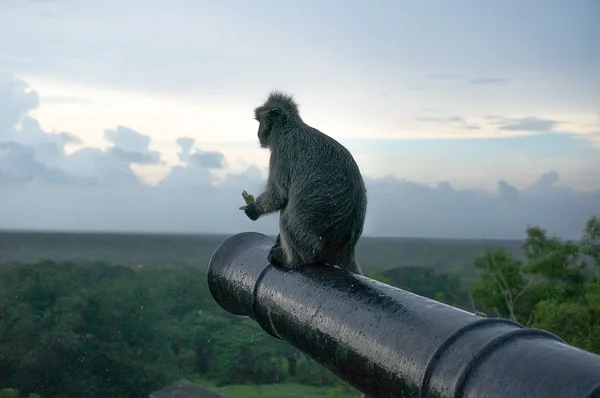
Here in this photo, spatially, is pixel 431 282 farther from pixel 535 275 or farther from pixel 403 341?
pixel 403 341

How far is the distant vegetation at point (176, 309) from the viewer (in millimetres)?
12094

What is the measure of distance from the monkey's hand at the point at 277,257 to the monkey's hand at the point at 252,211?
0.62 meters

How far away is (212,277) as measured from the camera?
3980mm

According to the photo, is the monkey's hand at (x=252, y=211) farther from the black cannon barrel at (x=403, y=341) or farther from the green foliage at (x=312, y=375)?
the green foliage at (x=312, y=375)

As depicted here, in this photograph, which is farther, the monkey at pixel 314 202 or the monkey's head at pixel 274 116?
the monkey's head at pixel 274 116

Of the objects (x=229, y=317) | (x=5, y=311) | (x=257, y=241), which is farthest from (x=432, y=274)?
(x=257, y=241)

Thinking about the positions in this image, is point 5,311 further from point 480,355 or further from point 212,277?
point 480,355

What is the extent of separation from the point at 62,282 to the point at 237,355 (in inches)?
154

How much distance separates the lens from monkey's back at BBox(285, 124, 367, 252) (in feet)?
11.5

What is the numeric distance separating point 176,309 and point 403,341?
41.6ft

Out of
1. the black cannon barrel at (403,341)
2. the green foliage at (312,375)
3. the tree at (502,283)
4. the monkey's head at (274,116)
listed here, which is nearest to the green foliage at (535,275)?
the tree at (502,283)

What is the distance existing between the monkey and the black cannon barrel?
6.9 inches

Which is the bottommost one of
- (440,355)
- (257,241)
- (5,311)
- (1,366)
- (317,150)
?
(1,366)

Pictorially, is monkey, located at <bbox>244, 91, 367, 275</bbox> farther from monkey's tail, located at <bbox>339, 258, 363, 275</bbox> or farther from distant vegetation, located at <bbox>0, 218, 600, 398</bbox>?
distant vegetation, located at <bbox>0, 218, 600, 398</bbox>
